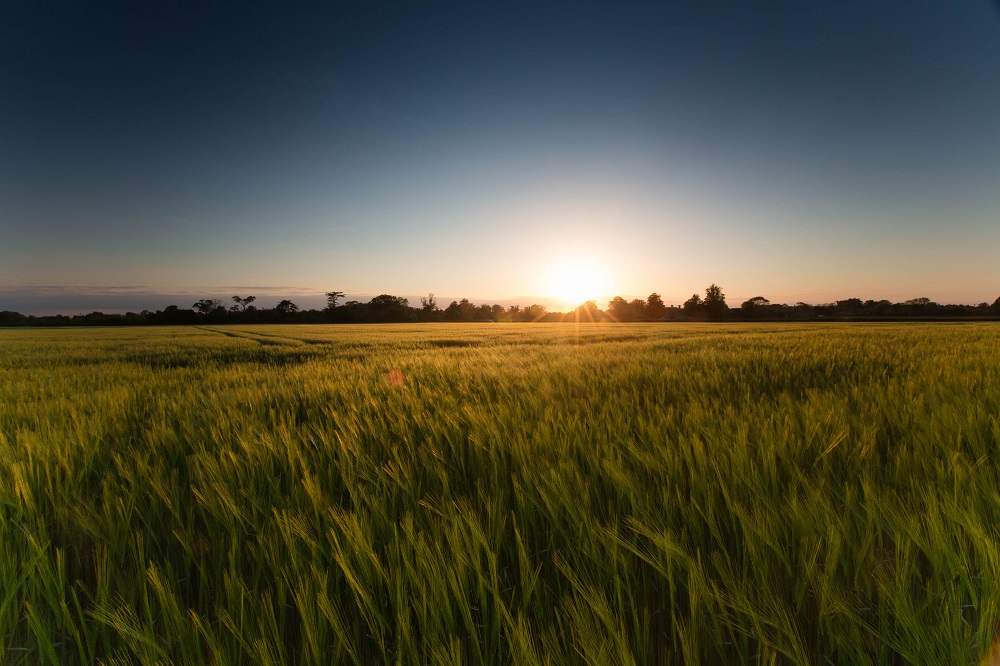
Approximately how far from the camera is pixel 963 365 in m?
3.96

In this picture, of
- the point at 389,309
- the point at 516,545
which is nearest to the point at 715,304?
the point at 389,309

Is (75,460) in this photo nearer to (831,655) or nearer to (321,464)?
(321,464)

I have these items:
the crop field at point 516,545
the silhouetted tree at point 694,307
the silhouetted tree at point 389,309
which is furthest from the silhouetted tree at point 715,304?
the crop field at point 516,545

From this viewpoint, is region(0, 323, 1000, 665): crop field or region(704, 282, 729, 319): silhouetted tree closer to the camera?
region(0, 323, 1000, 665): crop field

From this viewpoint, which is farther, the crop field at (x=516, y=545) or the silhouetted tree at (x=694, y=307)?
the silhouetted tree at (x=694, y=307)

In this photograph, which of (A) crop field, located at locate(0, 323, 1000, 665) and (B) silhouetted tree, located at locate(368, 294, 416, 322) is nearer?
(A) crop field, located at locate(0, 323, 1000, 665)

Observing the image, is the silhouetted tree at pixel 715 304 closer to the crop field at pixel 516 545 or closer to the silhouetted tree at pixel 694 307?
the silhouetted tree at pixel 694 307

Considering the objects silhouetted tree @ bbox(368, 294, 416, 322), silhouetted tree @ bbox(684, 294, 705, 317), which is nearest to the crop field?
silhouetted tree @ bbox(368, 294, 416, 322)

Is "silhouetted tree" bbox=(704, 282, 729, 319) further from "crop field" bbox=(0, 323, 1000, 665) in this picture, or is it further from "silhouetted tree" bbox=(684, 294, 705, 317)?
"crop field" bbox=(0, 323, 1000, 665)

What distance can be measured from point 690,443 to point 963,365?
4684 mm

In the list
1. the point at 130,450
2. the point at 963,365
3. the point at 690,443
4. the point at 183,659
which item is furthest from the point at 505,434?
the point at 963,365

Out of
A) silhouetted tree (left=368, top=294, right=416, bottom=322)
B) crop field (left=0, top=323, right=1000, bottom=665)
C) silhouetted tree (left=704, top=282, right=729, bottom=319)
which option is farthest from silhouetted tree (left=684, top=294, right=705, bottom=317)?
crop field (left=0, top=323, right=1000, bottom=665)

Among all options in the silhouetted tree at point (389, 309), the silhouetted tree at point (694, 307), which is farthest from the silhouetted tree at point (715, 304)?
the silhouetted tree at point (389, 309)

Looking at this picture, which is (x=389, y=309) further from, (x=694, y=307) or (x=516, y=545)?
(x=516, y=545)
